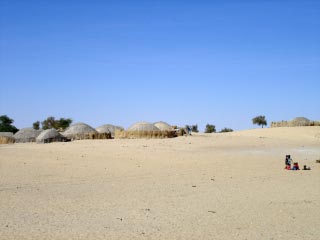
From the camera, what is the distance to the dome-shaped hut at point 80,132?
42.9 metres

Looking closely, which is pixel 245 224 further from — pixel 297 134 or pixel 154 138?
pixel 297 134

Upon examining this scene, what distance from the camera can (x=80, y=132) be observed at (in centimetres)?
4441

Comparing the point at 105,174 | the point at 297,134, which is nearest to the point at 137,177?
the point at 105,174

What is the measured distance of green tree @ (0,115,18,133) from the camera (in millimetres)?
70044

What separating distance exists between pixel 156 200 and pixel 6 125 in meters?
64.9

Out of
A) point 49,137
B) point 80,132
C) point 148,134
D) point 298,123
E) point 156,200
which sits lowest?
point 156,200

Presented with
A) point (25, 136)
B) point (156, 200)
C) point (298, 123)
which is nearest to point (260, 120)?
point (298, 123)

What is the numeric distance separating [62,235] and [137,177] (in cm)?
794

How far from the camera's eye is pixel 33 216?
8.95 metres

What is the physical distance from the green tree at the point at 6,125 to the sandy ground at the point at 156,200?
52.0 m

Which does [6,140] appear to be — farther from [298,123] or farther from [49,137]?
[298,123]

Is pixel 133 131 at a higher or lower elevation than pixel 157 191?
higher

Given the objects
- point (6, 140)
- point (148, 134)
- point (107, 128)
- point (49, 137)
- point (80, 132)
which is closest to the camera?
point (148, 134)

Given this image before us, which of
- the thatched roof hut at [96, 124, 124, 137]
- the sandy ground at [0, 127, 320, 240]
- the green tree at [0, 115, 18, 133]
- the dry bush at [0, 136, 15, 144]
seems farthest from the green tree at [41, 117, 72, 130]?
the sandy ground at [0, 127, 320, 240]
